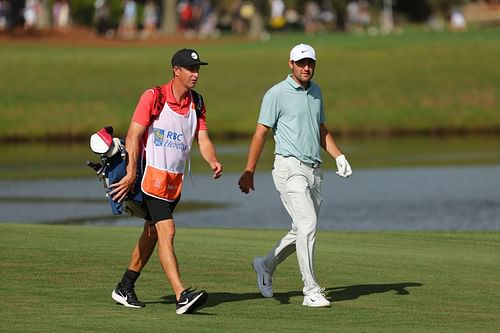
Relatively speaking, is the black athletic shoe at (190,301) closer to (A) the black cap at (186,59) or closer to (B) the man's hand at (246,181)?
(B) the man's hand at (246,181)

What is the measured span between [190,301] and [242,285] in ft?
6.31

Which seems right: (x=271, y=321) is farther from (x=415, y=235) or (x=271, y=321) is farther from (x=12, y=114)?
(x=12, y=114)

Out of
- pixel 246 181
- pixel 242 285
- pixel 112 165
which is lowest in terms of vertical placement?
pixel 242 285

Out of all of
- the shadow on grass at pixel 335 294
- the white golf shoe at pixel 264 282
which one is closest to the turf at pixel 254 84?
the shadow on grass at pixel 335 294

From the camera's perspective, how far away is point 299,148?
1120cm

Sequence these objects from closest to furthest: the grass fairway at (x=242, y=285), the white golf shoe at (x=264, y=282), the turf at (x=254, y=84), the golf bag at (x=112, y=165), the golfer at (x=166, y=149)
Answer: the grass fairway at (x=242, y=285)
the golf bag at (x=112, y=165)
the golfer at (x=166, y=149)
the white golf shoe at (x=264, y=282)
the turf at (x=254, y=84)

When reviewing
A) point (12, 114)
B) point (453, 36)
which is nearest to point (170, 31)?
point (453, 36)

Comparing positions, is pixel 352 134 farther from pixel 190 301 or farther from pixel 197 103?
pixel 190 301

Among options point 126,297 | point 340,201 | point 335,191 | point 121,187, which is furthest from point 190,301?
point 335,191

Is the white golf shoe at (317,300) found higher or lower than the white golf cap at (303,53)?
lower

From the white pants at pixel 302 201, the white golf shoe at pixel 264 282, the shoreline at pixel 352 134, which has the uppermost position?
the white pants at pixel 302 201

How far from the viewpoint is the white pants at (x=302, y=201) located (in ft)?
36.3

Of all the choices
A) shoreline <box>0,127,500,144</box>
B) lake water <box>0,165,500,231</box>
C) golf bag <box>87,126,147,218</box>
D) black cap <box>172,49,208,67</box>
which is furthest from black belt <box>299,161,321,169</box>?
shoreline <box>0,127,500,144</box>

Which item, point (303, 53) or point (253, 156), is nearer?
point (303, 53)
